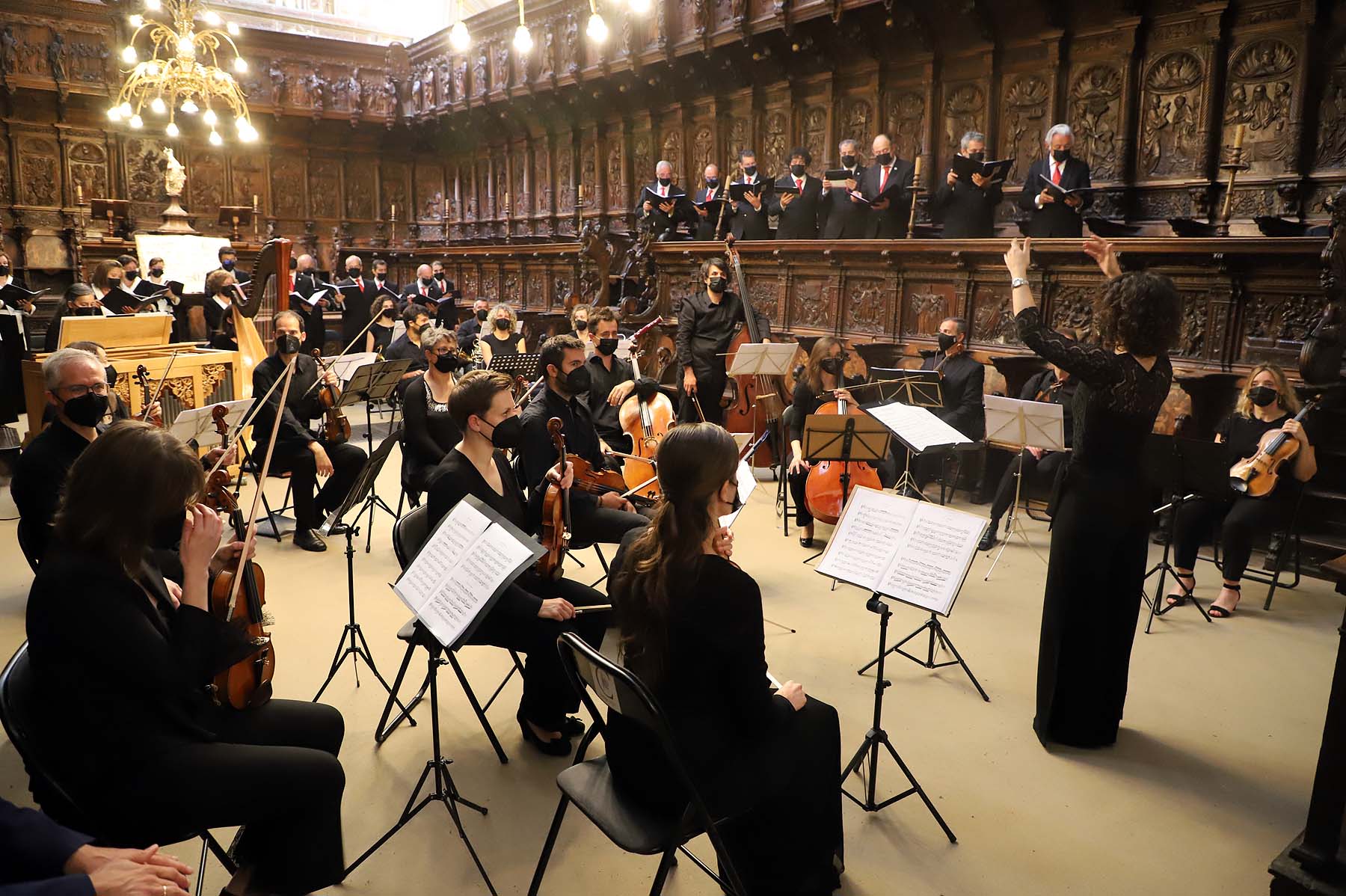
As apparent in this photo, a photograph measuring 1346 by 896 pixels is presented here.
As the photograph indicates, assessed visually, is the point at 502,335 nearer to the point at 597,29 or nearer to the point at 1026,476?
the point at 597,29

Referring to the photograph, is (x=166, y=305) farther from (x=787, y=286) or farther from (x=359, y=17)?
(x=359, y=17)

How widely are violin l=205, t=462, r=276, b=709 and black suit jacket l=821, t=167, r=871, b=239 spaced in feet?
24.9

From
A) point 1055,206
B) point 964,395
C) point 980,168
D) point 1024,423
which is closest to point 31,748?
point 1024,423

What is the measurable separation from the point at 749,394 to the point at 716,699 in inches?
226

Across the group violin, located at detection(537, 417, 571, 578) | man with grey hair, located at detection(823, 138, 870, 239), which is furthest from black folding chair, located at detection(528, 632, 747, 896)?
man with grey hair, located at detection(823, 138, 870, 239)

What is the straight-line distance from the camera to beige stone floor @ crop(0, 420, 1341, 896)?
288cm

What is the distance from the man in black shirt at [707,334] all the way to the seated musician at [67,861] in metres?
6.28

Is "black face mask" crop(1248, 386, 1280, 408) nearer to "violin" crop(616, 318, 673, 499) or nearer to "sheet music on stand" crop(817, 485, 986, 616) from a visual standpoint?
"sheet music on stand" crop(817, 485, 986, 616)

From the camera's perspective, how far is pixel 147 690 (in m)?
2.10

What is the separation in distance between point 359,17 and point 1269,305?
22459 mm

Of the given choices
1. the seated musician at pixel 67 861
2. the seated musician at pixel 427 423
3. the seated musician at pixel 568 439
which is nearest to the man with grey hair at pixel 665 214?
the seated musician at pixel 427 423

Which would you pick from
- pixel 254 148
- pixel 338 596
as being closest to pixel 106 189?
pixel 254 148

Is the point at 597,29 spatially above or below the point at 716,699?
above

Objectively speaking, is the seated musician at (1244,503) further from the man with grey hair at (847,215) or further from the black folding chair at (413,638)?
the man with grey hair at (847,215)
